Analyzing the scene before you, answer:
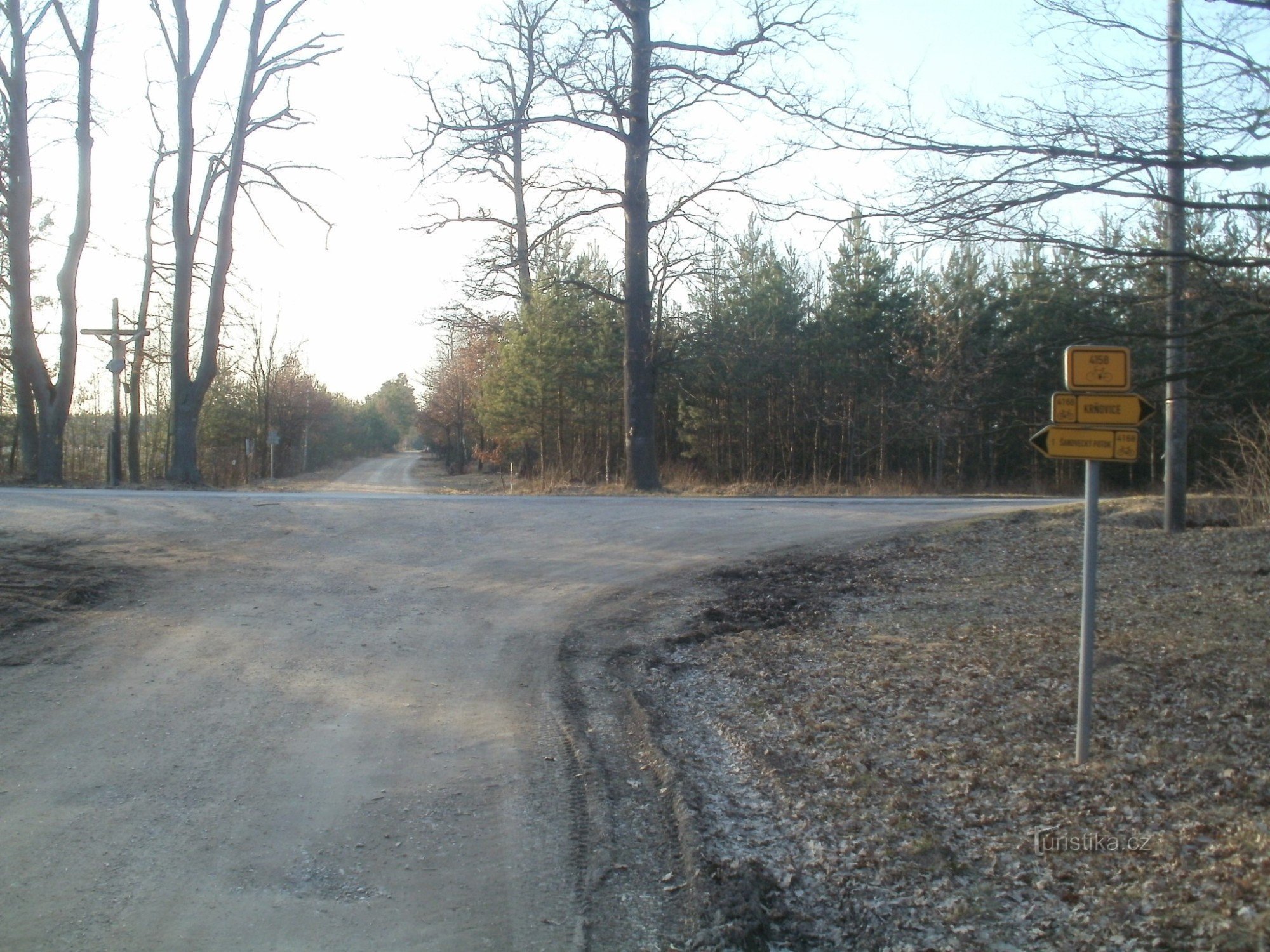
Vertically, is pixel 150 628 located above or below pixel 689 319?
below

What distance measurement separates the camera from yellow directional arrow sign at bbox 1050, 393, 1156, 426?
525 centimetres

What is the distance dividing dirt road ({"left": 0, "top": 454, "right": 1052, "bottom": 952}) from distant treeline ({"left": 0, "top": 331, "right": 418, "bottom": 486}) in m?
Answer: 21.2

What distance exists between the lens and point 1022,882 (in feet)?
14.4

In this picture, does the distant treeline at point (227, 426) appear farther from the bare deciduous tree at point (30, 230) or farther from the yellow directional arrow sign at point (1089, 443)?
the yellow directional arrow sign at point (1089, 443)

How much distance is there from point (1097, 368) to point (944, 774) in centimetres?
232

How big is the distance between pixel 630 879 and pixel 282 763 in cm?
236

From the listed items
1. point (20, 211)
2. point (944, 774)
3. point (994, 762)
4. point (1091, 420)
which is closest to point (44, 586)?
point (944, 774)

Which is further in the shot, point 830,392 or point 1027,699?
point 830,392

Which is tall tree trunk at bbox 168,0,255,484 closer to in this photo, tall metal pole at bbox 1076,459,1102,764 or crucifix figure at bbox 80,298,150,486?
crucifix figure at bbox 80,298,150,486

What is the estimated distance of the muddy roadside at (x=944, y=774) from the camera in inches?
164

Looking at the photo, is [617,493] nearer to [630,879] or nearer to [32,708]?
[32,708]

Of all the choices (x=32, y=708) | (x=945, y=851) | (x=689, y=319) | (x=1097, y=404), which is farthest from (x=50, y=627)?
(x=689, y=319)

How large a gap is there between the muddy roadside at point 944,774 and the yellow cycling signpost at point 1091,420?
72 cm

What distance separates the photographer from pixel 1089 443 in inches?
209
